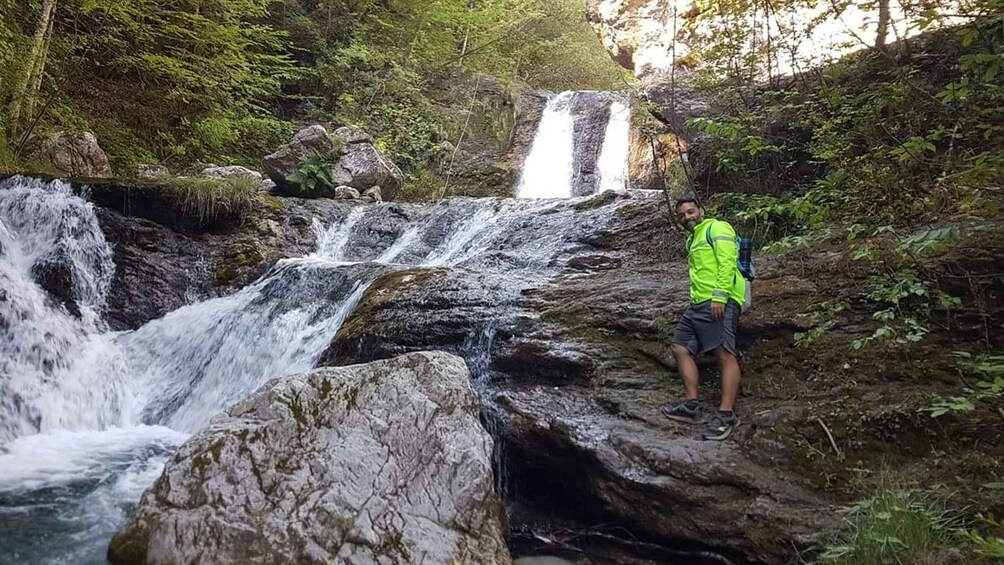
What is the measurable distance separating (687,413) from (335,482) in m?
2.59

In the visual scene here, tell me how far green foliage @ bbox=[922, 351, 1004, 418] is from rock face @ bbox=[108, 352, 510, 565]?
2.68 meters

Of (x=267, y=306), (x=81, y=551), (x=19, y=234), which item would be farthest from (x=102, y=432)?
(x=19, y=234)

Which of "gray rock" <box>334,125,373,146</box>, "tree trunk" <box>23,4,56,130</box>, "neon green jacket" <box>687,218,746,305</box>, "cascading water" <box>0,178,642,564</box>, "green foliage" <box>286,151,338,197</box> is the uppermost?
"tree trunk" <box>23,4,56,130</box>

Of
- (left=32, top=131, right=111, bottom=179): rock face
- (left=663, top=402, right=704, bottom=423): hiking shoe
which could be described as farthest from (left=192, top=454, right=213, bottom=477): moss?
(left=32, top=131, right=111, bottom=179): rock face

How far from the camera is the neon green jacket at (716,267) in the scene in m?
4.42

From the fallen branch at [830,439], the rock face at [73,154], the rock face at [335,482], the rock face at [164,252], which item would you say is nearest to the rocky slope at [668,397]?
the fallen branch at [830,439]

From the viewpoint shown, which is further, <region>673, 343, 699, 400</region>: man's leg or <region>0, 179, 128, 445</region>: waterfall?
<region>0, 179, 128, 445</region>: waterfall

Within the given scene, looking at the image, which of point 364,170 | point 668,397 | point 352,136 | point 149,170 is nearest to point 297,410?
point 668,397

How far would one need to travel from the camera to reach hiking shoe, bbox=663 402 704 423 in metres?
4.38

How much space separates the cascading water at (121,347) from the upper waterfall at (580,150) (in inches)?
256

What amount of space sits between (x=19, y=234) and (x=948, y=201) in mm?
11518

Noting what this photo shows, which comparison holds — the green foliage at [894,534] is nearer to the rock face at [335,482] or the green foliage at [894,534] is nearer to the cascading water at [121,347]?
the rock face at [335,482]

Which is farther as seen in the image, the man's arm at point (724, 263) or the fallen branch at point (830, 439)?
the man's arm at point (724, 263)

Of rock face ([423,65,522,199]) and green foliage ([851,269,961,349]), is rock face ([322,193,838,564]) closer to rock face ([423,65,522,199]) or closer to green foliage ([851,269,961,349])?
green foliage ([851,269,961,349])
